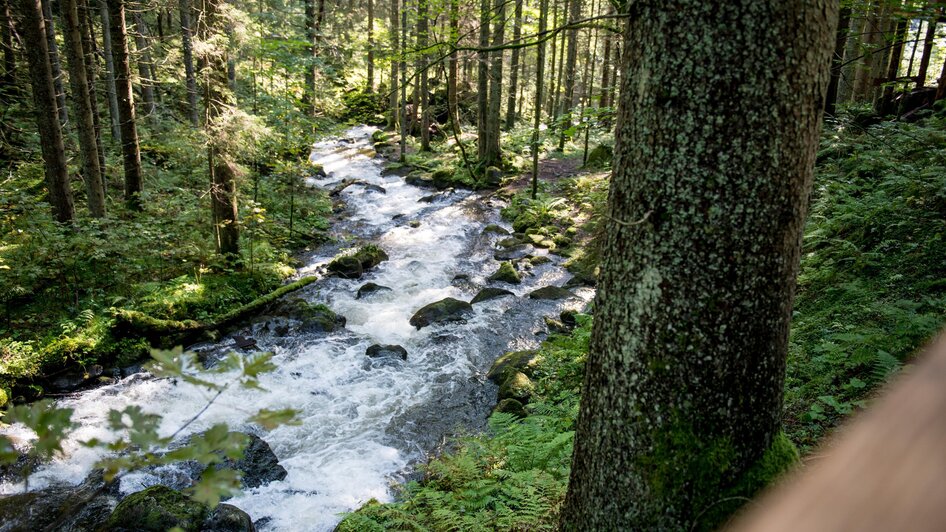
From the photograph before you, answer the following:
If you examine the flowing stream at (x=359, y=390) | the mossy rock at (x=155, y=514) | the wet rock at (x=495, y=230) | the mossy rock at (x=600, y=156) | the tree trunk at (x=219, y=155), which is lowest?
the flowing stream at (x=359, y=390)

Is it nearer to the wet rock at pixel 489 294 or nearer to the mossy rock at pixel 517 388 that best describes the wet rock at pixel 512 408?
the mossy rock at pixel 517 388

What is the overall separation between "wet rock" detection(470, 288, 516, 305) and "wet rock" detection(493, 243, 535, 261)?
238 centimetres

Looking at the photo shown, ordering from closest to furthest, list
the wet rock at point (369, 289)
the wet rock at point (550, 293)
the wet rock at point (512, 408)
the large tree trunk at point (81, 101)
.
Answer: the wet rock at point (512, 408)
the large tree trunk at point (81, 101)
the wet rock at point (550, 293)
the wet rock at point (369, 289)

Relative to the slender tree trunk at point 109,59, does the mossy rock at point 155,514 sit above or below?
below

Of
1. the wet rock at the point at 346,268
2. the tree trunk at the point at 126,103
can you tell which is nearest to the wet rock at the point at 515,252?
the wet rock at the point at 346,268

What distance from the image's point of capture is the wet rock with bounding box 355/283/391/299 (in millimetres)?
11910

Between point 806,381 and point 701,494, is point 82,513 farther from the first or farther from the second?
point 806,381

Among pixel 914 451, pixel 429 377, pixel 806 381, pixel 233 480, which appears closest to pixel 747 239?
pixel 914 451

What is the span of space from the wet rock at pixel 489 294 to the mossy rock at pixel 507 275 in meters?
0.67

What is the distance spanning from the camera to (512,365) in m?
8.71

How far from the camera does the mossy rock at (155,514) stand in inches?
205

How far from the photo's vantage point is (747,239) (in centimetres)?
216

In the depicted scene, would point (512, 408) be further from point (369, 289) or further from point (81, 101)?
point (81, 101)

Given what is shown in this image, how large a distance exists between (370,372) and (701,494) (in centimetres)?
736
